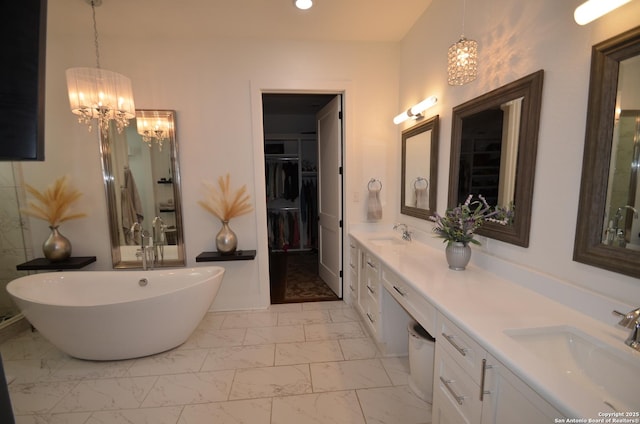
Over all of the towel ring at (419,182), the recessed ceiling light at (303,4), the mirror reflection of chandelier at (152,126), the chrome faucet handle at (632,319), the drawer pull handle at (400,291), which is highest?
the recessed ceiling light at (303,4)

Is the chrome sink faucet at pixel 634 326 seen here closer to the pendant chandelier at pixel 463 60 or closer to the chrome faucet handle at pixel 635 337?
the chrome faucet handle at pixel 635 337

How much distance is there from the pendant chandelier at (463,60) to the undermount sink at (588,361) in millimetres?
1415

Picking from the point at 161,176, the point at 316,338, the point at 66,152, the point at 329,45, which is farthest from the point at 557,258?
the point at 66,152

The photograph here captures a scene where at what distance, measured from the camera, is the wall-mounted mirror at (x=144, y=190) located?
2.81 metres

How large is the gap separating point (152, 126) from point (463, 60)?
2.85 m

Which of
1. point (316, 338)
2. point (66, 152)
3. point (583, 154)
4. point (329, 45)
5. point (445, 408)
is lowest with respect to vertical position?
point (316, 338)

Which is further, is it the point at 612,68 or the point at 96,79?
the point at 96,79

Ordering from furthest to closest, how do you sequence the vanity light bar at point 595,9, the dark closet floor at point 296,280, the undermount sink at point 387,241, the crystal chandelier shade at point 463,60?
the dark closet floor at point 296,280 → the undermount sink at point 387,241 → the crystal chandelier shade at point 463,60 → the vanity light bar at point 595,9

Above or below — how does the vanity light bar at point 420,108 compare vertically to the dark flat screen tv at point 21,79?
above

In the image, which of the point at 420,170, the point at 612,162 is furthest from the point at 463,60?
the point at 420,170

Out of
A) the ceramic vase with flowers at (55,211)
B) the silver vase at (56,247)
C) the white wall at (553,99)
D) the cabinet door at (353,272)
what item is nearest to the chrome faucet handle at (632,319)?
the white wall at (553,99)

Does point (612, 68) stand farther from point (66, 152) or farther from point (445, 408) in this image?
point (66, 152)

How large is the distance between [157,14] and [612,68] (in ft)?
10.2

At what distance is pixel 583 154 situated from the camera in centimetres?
A: 114
